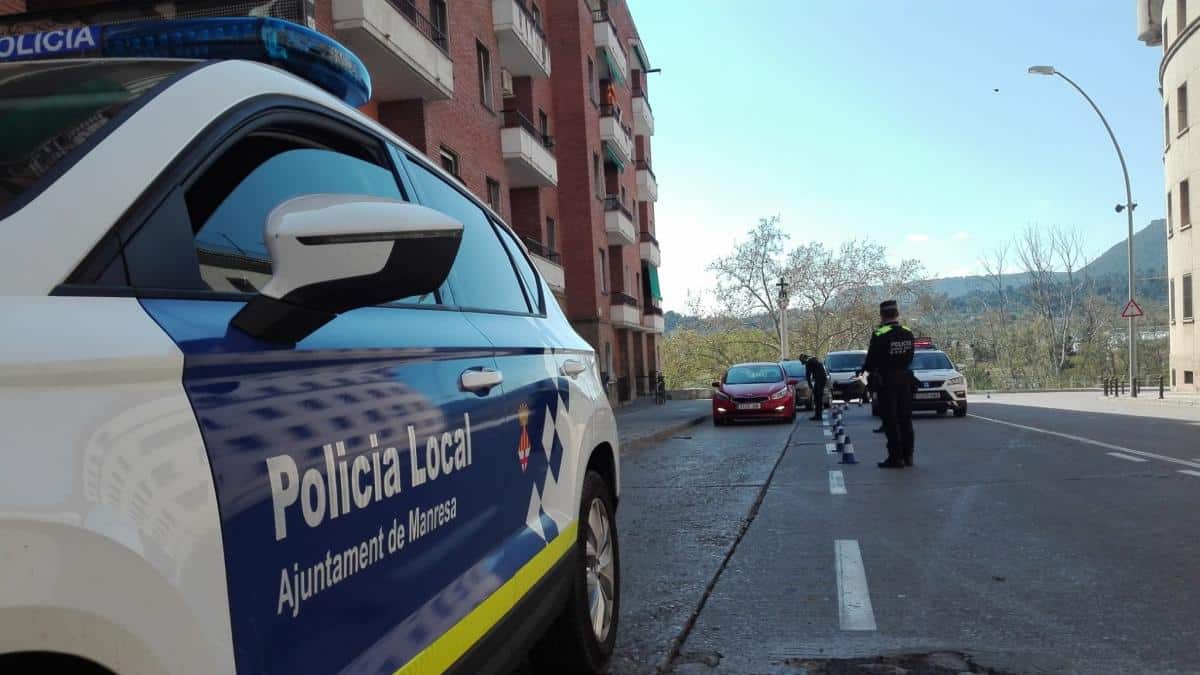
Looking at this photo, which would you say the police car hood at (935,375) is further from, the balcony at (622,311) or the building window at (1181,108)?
the building window at (1181,108)

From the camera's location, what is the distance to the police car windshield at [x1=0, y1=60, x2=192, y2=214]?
4.87 ft

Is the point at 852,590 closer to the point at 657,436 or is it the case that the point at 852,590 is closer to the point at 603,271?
the point at 657,436

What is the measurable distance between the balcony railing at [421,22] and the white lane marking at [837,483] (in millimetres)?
10013

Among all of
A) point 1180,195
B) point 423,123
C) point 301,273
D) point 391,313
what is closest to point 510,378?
point 391,313

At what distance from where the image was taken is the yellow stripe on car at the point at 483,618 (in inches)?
74.1

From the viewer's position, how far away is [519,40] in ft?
75.2

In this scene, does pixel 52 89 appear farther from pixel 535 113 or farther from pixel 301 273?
pixel 535 113

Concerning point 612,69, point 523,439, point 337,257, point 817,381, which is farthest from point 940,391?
point 612,69

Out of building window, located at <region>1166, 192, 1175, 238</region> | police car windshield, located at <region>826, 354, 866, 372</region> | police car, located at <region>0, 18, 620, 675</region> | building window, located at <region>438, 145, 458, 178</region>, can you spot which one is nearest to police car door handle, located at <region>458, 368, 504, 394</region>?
police car, located at <region>0, 18, 620, 675</region>

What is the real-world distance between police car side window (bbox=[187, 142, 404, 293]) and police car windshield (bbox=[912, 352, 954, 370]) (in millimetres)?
19572

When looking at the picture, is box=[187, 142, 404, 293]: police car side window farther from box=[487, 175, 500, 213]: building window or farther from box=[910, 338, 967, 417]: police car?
box=[487, 175, 500, 213]: building window

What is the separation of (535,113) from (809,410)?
39.7ft

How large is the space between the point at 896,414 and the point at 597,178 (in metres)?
24.0

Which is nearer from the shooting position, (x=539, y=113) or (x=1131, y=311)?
(x=1131, y=311)
